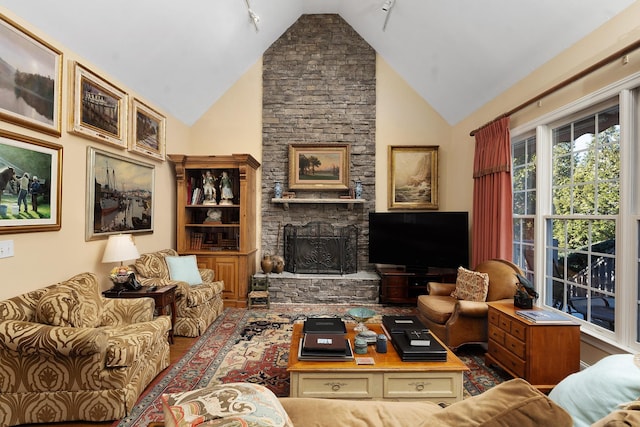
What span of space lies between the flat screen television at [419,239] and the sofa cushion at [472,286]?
0.98 m

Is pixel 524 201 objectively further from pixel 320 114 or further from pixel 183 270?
pixel 183 270

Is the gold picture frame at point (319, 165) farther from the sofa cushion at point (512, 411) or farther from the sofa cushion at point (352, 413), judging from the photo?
the sofa cushion at point (512, 411)

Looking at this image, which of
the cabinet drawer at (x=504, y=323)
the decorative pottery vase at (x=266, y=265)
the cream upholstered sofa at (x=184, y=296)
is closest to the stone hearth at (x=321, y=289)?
the decorative pottery vase at (x=266, y=265)

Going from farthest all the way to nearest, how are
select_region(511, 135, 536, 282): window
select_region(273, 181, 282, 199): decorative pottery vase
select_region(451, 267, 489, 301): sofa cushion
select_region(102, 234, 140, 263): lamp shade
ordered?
select_region(273, 181, 282, 199): decorative pottery vase
select_region(511, 135, 536, 282): window
select_region(451, 267, 489, 301): sofa cushion
select_region(102, 234, 140, 263): lamp shade

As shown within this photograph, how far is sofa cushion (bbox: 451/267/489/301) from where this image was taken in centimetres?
329

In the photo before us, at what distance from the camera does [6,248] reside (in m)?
2.26

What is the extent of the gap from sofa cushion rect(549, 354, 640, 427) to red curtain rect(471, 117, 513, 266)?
233cm

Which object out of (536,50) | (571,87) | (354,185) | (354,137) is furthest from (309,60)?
(571,87)

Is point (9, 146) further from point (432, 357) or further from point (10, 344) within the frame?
point (432, 357)

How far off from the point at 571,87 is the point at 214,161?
423 centimetres

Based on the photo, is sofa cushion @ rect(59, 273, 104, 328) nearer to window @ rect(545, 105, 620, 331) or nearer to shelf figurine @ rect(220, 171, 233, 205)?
shelf figurine @ rect(220, 171, 233, 205)

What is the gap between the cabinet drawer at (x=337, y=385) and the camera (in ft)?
Result: 6.57

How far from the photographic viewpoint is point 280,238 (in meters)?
5.33

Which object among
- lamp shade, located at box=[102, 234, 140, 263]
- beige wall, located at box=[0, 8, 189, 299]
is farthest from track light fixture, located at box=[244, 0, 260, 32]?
lamp shade, located at box=[102, 234, 140, 263]
